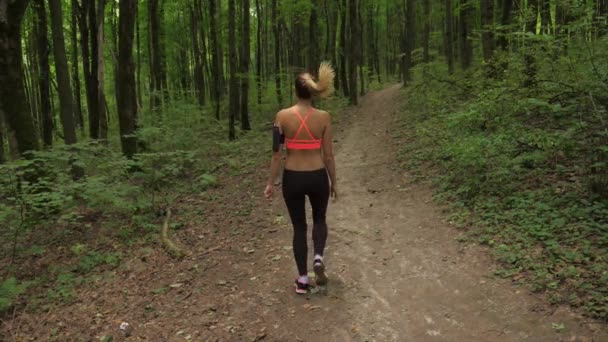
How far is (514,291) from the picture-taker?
4.39 m

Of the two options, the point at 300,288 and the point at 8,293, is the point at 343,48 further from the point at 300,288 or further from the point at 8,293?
the point at 8,293

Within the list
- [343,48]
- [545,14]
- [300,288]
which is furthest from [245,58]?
[300,288]

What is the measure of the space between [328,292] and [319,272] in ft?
0.83

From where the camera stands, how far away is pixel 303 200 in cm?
441

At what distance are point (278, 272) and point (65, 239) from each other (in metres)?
4.60

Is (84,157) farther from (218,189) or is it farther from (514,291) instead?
(514,291)

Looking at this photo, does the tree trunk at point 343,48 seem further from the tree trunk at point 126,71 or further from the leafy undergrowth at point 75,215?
the tree trunk at point 126,71

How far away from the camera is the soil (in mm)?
4023

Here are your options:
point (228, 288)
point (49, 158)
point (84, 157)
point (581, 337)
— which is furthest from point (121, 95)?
point (581, 337)

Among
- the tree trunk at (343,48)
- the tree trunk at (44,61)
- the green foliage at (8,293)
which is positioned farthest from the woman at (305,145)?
the tree trunk at (343,48)

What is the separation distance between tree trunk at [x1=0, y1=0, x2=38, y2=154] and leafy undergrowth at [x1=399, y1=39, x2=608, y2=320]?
824cm

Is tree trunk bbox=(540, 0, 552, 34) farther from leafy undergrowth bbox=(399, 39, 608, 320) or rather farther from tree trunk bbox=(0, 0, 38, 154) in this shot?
tree trunk bbox=(0, 0, 38, 154)

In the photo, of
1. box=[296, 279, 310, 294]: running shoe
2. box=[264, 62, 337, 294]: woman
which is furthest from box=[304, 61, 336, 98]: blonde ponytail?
box=[296, 279, 310, 294]: running shoe

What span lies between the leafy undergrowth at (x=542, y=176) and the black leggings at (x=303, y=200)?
2.16 m
